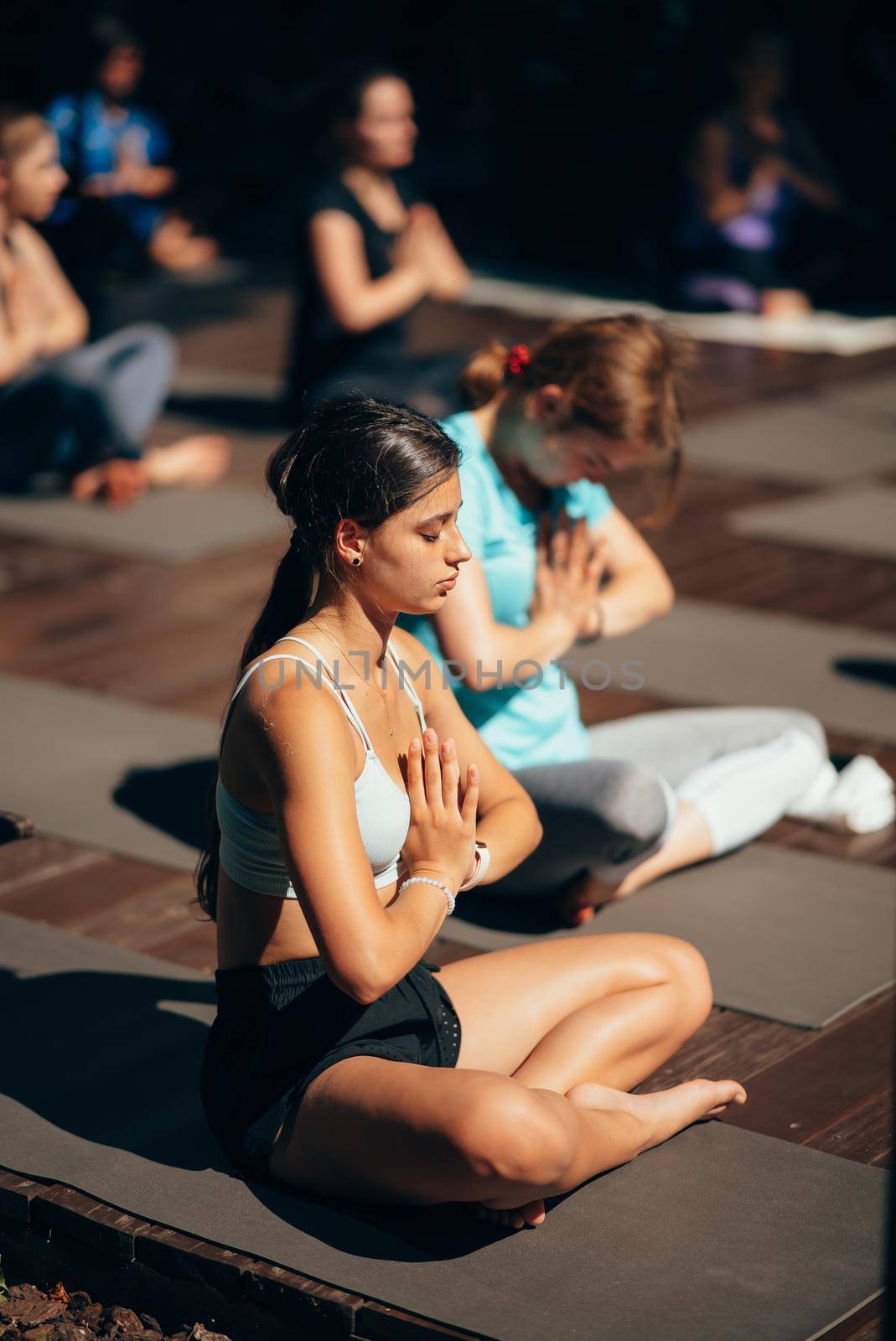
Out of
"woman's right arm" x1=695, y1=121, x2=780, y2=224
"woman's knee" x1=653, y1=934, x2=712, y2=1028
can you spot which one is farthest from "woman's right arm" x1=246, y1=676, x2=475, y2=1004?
"woman's right arm" x1=695, y1=121, x2=780, y2=224

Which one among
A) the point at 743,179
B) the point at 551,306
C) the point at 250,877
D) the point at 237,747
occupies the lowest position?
the point at 551,306

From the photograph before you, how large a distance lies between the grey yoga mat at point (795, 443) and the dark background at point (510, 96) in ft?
9.42

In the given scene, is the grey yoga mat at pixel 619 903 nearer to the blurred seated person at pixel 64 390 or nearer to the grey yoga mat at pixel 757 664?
the grey yoga mat at pixel 757 664

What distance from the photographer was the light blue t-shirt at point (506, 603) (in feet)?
10.1

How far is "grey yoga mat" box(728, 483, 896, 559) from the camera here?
5520 mm

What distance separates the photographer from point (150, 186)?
25.7ft

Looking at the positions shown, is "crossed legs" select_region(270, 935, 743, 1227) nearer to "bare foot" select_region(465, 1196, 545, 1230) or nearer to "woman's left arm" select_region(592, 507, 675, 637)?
"bare foot" select_region(465, 1196, 545, 1230)

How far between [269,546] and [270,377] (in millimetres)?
2485

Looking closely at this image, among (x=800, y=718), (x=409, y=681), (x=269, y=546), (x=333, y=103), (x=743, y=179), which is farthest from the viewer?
(x=743, y=179)

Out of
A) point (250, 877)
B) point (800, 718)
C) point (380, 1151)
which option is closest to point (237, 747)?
point (250, 877)

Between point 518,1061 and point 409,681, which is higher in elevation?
point 409,681

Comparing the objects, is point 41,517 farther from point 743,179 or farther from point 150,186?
point 743,179

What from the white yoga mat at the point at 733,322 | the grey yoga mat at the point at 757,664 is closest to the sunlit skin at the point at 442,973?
the grey yoga mat at the point at 757,664

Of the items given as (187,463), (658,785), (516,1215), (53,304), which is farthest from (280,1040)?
(53,304)
